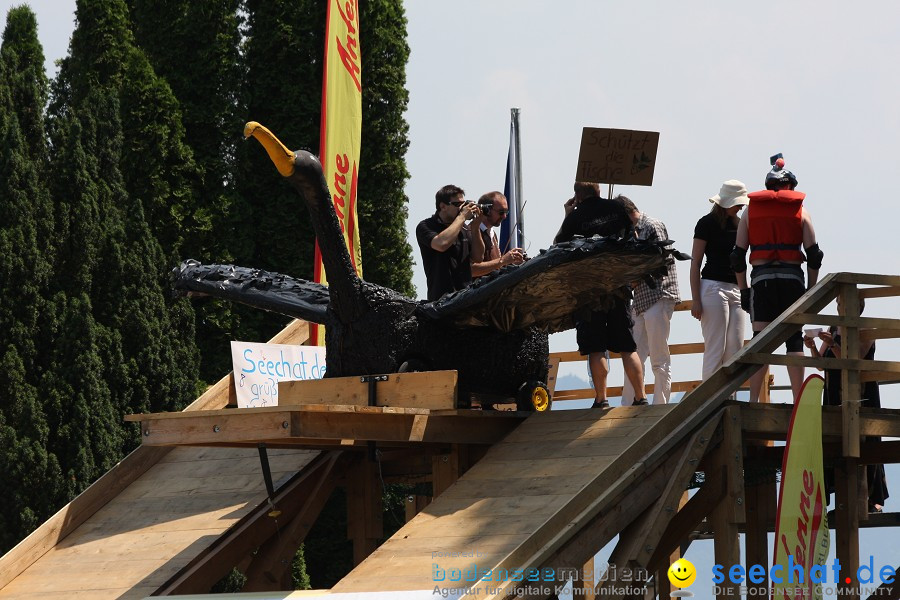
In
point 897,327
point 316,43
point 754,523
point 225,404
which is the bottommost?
point 754,523

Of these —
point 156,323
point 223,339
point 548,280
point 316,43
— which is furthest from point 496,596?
point 316,43

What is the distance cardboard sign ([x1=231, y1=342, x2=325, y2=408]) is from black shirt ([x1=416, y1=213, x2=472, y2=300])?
172cm

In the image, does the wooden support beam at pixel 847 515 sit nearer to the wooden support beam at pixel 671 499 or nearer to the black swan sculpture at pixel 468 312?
the wooden support beam at pixel 671 499

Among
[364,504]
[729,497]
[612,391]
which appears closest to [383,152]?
[612,391]

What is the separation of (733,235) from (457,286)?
1.93 m

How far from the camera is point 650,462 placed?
788 cm

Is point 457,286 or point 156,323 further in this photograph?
point 156,323

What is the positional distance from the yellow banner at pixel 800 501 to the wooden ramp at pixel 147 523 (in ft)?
10.7

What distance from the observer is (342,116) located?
44.2ft

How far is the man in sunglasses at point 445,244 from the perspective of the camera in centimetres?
961

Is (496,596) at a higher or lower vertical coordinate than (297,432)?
lower

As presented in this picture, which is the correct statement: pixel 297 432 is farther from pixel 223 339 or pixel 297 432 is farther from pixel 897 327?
pixel 223 339

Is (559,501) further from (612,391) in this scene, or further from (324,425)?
(612,391)

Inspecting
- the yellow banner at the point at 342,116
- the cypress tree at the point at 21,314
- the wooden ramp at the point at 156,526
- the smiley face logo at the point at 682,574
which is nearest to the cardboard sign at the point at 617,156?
the wooden ramp at the point at 156,526
